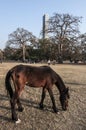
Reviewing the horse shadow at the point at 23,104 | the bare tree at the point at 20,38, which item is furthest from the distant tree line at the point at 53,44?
the horse shadow at the point at 23,104

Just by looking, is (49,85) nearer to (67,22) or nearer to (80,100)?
(80,100)

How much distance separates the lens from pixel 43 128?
801 cm

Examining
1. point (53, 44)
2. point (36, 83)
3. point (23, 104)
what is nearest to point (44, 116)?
point (36, 83)

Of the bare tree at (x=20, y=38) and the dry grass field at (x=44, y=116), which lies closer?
the dry grass field at (x=44, y=116)

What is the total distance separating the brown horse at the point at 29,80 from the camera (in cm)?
878

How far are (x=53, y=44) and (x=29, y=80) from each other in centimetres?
6420

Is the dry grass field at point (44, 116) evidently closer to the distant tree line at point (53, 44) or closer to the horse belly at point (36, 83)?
the horse belly at point (36, 83)

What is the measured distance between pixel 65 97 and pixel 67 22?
61902mm

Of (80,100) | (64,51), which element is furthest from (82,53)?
(80,100)

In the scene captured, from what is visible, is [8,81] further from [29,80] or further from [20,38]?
[20,38]

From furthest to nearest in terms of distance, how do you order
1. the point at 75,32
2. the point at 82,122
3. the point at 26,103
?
1. the point at 75,32
2. the point at 26,103
3. the point at 82,122

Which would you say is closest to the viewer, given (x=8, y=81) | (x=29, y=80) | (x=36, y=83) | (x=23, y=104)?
(x=8, y=81)

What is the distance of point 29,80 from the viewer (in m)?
9.27

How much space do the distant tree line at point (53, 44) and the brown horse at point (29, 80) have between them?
196 feet
